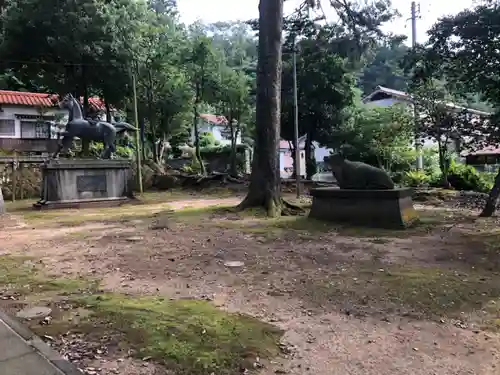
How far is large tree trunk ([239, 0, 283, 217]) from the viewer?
9945 mm

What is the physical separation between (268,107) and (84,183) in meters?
6.74

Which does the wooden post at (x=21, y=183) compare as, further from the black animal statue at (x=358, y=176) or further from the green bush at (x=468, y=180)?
the green bush at (x=468, y=180)

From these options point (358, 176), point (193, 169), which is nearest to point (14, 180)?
point (193, 169)

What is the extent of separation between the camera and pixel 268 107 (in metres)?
9.98

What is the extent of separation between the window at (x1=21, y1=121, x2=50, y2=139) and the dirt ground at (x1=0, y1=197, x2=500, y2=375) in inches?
772

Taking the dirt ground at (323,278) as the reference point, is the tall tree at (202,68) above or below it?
above

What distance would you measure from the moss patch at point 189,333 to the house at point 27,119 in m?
22.5

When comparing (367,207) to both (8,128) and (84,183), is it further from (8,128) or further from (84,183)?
(8,128)

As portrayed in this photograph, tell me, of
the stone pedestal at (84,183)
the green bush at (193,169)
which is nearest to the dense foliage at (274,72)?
the green bush at (193,169)

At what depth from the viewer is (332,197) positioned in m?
8.48

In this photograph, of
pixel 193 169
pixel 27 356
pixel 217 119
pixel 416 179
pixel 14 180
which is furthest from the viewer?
pixel 217 119

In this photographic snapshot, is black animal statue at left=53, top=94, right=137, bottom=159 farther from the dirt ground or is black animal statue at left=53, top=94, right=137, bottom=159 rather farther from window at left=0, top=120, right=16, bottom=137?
window at left=0, top=120, right=16, bottom=137

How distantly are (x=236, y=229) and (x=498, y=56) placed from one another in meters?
5.92

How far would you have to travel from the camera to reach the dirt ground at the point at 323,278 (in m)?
2.93
